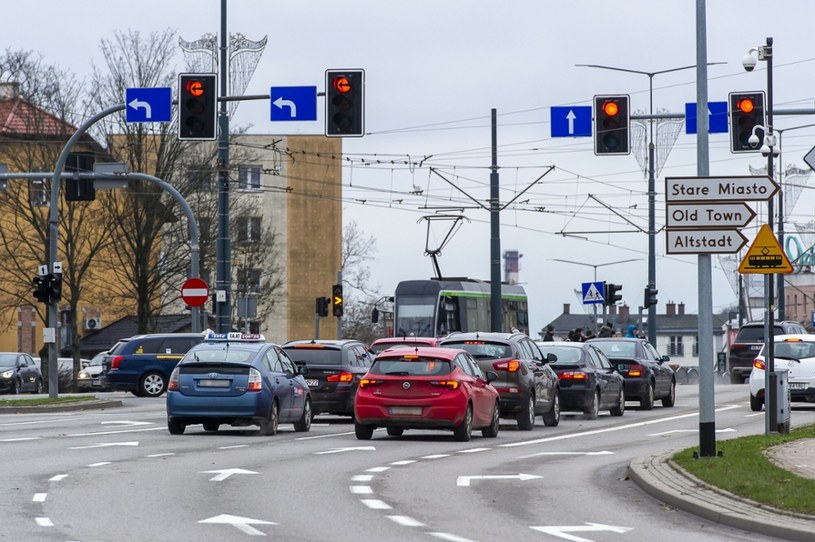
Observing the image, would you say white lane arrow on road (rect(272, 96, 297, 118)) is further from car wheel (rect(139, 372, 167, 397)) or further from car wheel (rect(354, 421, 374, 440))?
car wheel (rect(139, 372, 167, 397))

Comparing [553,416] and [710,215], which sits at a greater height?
[710,215]

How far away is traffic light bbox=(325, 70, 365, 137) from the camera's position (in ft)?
90.4

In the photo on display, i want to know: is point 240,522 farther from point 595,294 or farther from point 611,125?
A: point 595,294

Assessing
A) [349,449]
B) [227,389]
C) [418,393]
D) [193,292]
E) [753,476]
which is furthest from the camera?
[193,292]

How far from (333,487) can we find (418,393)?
26.3 feet

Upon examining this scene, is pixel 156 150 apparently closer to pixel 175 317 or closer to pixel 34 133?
pixel 34 133

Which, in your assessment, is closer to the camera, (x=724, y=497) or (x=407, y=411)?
(x=724, y=497)

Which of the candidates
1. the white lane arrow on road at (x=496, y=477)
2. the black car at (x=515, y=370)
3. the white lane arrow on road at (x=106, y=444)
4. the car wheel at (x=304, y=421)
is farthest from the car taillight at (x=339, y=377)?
the white lane arrow on road at (x=496, y=477)

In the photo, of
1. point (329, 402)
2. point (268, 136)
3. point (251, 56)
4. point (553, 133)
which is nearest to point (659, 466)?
point (329, 402)

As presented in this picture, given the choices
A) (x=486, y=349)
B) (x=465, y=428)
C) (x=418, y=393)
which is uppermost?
(x=486, y=349)

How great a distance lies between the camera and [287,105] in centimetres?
3008

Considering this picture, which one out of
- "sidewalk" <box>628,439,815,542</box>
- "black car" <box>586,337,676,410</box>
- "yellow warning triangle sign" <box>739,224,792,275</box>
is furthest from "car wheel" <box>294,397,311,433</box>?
"black car" <box>586,337,676,410</box>

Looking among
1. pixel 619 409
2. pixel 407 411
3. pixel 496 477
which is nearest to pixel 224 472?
pixel 496 477

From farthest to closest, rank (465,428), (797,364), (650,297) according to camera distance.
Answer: (650,297), (797,364), (465,428)
